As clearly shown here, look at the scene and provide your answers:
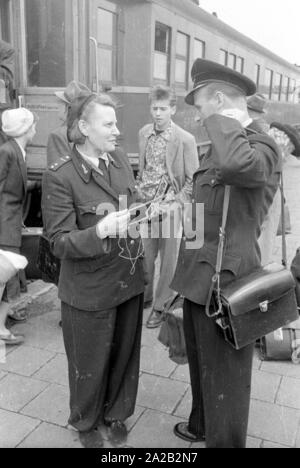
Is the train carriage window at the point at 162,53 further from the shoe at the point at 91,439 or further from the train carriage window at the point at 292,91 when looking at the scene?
the train carriage window at the point at 292,91

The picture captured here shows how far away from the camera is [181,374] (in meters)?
3.29

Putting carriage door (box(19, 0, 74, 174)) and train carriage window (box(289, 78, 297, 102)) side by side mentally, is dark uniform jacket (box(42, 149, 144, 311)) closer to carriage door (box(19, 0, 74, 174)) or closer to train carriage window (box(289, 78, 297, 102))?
carriage door (box(19, 0, 74, 174))

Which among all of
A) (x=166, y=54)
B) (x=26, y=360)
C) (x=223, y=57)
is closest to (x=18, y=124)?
(x=26, y=360)

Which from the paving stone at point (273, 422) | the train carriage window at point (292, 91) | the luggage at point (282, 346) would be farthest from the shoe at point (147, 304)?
the train carriage window at point (292, 91)

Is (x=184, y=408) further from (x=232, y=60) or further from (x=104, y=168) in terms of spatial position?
(x=232, y=60)

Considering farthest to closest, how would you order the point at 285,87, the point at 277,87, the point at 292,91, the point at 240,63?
the point at 292,91
the point at 285,87
the point at 277,87
the point at 240,63

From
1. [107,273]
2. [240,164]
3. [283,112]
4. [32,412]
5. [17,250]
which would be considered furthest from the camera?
[283,112]

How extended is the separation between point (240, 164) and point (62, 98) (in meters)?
2.40

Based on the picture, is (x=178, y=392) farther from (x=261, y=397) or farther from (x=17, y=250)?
(x=17, y=250)

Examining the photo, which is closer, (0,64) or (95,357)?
(95,357)

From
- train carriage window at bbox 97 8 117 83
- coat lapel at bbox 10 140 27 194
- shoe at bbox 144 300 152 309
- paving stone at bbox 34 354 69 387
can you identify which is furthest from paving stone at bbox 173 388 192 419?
train carriage window at bbox 97 8 117 83

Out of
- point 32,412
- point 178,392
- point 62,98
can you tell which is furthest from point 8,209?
point 178,392

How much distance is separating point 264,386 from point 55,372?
4.41 ft

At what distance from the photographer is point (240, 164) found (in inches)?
74.0
